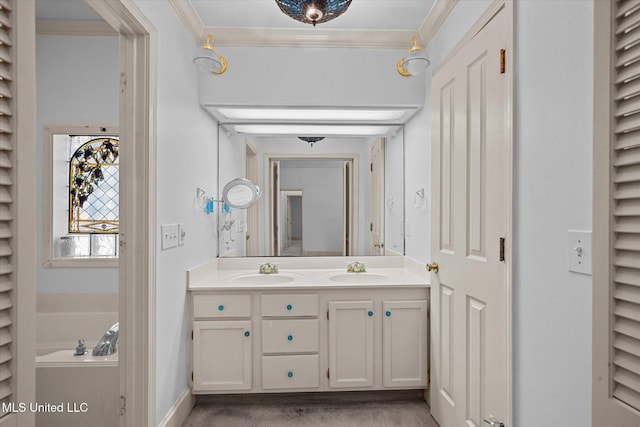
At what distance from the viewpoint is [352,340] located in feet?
7.25

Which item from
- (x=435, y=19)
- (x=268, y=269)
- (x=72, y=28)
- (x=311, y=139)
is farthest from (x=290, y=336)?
(x=72, y=28)

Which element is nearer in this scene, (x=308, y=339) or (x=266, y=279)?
(x=308, y=339)

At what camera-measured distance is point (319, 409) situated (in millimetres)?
2229

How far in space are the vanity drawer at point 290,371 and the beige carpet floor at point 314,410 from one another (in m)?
0.17

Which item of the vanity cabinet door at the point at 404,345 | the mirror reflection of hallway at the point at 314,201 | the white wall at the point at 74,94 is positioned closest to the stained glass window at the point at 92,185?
the white wall at the point at 74,94

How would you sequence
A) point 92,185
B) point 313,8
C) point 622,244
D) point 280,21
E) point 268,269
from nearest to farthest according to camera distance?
point 622,244, point 313,8, point 280,21, point 92,185, point 268,269

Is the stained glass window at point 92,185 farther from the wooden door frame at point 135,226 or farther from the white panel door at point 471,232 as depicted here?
the white panel door at point 471,232

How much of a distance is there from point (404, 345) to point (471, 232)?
3.15 feet

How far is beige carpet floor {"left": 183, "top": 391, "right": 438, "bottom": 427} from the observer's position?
2.08 meters

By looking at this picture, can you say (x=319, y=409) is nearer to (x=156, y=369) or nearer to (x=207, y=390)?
(x=207, y=390)

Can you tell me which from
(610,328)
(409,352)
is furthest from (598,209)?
(409,352)

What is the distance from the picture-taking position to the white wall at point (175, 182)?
5.85 ft

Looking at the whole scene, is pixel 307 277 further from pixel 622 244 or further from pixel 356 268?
pixel 622 244

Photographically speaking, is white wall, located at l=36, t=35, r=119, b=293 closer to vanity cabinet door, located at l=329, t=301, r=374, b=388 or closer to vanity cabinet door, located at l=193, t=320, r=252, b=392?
vanity cabinet door, located at l=193, t=320, r=252, b=392
